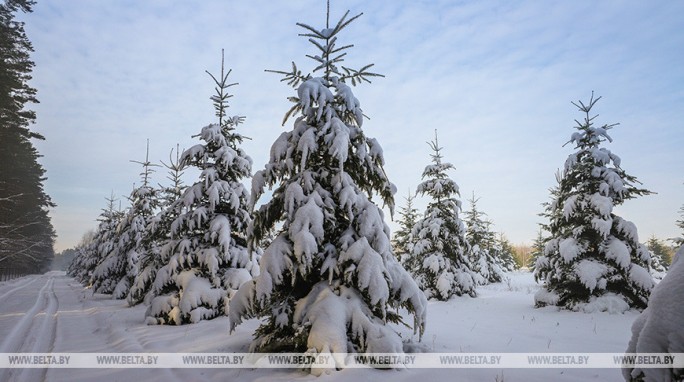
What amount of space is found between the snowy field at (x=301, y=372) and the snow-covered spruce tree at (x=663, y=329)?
235 cm

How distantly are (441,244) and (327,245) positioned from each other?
1295 cm

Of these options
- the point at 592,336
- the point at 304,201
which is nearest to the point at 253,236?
the point at 304,201

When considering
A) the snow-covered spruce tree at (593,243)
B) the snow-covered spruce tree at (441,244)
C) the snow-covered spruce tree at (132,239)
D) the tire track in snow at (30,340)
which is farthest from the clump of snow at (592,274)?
the snow-covered spruce tree at (132,239)

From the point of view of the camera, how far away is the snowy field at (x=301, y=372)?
16.4 ft

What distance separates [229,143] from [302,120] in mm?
6958

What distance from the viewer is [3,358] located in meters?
Result: 6.87

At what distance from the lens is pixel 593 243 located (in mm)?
12156

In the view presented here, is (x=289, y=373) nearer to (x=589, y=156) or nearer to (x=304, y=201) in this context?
(x=304, y=201)

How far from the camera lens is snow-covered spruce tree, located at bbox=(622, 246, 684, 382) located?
227 centimetres

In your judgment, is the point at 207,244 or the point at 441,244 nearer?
the point at 207,244

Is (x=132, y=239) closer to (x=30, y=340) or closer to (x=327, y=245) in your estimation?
(x=30, y=340)

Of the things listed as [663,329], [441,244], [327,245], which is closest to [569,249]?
[441,244]

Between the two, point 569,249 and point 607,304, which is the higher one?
point 569,249

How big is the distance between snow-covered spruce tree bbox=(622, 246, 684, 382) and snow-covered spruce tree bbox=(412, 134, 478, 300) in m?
14.8
